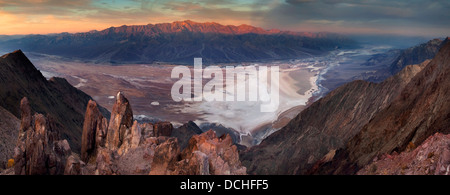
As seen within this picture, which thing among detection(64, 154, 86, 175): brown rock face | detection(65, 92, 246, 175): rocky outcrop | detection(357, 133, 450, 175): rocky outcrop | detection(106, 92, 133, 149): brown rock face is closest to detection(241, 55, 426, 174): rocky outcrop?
detection(65, 92, 246, 175): rocky outcrop

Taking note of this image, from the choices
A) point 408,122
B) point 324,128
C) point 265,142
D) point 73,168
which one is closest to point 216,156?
point 73,168

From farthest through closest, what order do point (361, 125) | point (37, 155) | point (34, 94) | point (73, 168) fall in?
point (34, 94)
point (361, 125)
point (37, 155)
point (73, 168)

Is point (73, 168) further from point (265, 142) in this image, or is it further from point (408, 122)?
point (265, 142)

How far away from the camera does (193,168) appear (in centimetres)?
2098

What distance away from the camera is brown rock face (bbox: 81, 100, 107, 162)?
29.9m

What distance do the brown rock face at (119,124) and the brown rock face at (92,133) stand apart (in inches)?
32.9

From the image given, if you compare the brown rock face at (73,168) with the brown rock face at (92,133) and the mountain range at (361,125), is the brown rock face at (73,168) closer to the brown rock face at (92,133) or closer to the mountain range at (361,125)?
the brown rock face at (92,133)

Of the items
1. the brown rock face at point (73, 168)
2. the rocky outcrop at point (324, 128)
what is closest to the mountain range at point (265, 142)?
the brown rock face at point (73, 168)

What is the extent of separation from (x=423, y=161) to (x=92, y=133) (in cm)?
2420

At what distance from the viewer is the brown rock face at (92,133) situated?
29.9 m

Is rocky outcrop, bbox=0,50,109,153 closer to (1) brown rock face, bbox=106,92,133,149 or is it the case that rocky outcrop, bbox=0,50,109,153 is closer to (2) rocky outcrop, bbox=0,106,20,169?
(2) rocky outcrop, bbox=0,106,20,169

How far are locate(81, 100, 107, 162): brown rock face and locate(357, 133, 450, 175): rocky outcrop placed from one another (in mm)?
20920

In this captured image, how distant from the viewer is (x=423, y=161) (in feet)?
63.7

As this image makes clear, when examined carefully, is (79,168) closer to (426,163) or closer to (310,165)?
(426,163)
